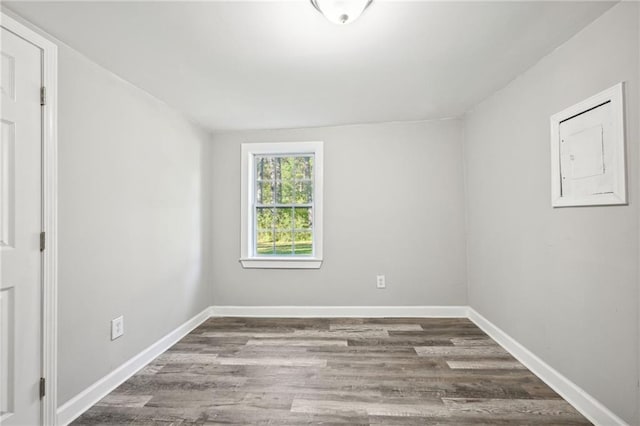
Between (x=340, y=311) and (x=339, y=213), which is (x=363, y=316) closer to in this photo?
(x=340, y=311)

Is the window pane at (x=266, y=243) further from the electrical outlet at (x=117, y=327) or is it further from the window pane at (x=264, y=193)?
the electrical outlet at (x=117, y=327)

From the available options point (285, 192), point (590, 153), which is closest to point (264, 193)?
point (285, 192)

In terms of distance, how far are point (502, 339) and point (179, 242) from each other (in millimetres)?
3072

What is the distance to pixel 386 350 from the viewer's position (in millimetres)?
2631

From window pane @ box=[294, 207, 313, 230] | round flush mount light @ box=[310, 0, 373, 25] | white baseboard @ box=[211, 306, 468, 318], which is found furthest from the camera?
window pane @ box=[294, 207, 313, 230]

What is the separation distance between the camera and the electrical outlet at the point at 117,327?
6.93 ft

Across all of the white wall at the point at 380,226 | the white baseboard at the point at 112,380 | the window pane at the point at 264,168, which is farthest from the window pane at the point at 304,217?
the white baseboard at the point at 112,380

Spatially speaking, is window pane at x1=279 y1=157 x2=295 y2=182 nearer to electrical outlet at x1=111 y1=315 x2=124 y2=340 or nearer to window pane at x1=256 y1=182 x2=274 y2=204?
window pane at x1=256 y1=182 x2=274 y2=204

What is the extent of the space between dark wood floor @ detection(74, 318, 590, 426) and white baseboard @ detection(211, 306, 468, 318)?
0.38 metres

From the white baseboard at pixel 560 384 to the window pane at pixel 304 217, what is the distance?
84.2 inches

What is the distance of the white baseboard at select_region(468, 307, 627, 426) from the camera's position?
1637 millimetres

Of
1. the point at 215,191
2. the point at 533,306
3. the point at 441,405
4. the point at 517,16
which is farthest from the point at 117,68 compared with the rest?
the point at 533,306

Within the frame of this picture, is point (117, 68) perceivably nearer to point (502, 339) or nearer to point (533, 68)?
point (533, 68)

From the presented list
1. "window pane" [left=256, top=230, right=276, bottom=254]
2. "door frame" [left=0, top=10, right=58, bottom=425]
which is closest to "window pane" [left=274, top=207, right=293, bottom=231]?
"window pane" [left=256, top=230, right=276, bottom=254]
